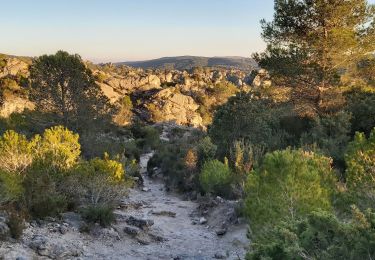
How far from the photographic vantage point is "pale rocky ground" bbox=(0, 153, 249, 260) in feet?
37.6

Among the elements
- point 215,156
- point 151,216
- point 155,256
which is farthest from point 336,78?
point 155,256

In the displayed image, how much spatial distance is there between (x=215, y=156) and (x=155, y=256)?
12.4 m

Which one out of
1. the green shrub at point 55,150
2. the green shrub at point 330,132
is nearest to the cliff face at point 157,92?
the green shrub at point 330,132

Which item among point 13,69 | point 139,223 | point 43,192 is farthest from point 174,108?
point 43,192

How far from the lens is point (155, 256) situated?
12.7 meters

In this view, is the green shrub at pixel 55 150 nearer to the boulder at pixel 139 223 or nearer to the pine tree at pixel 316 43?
the boulder at pixel 139 223

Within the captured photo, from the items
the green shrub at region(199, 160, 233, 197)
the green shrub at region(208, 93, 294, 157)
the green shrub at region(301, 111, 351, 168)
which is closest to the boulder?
the green shrub at region(199, 160, 233, 197)

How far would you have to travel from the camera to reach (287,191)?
27.9ft

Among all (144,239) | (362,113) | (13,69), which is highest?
(13,69)

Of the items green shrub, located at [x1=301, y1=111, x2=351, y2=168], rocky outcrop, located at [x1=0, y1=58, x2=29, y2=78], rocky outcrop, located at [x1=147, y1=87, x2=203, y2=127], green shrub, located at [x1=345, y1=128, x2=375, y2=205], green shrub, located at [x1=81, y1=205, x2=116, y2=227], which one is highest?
rocky outcrop, located at [x1=0, y1=58, x2=29, y2=78]

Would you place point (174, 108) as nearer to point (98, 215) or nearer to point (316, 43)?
point (316, 43)

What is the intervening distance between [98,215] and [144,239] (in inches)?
69.7

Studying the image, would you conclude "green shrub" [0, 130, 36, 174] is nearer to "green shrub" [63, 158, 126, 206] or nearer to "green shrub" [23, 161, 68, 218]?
"green shrub" [23, 161, 68, 218]

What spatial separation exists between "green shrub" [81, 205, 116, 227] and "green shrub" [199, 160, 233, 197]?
6.41 m
